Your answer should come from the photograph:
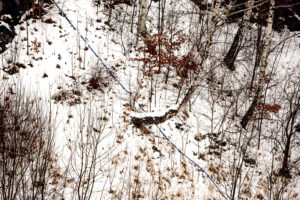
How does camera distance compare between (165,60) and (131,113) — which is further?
(165,60)

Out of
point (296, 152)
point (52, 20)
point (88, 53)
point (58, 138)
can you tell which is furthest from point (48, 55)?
point (296, 152)


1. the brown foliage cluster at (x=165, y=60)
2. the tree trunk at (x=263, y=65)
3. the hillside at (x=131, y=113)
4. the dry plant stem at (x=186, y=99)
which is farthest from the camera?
the brown foliage cluster at (x=165, y=60)

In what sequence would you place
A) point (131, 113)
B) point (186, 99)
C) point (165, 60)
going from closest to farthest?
point (131, 113) < point (186, 99) < point (165, 60)

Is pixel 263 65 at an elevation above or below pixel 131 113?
above

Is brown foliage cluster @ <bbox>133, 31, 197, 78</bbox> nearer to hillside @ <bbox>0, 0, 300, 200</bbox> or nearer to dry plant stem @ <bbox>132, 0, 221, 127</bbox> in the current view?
hillside @ <bbox>0, 0, 300, 200</bbox>

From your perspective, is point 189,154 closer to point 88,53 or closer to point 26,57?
point 88,53

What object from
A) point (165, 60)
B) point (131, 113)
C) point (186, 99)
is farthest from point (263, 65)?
point (131, 113)

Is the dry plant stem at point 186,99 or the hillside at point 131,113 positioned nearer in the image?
the hillside at point 131,113

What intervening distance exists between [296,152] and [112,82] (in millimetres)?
8593

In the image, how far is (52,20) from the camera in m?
8.83

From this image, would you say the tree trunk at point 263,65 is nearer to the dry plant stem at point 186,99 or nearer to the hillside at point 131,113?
the hillside at point 131,113

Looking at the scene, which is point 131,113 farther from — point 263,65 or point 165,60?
point 263,65

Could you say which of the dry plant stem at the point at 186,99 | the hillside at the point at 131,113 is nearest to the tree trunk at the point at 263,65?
the hillside at the point at 131,113

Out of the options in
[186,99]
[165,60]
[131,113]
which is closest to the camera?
[131,113]
